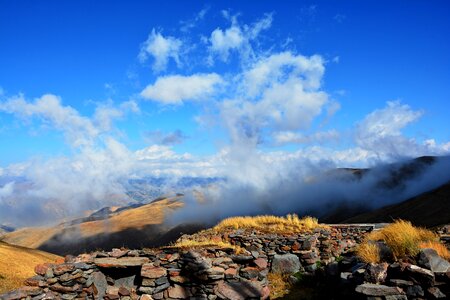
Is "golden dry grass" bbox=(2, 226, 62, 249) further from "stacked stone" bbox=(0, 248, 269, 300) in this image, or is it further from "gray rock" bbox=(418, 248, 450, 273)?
"gray rock" bbox=(418, 248, 450, 273)

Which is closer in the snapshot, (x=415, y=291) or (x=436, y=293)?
(x=436, y=293)

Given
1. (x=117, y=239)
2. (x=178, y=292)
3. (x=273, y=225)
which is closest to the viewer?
(x=178, y=292)

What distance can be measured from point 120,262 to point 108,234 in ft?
425

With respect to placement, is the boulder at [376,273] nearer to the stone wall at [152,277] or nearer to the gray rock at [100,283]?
the stone wall at [152,277]

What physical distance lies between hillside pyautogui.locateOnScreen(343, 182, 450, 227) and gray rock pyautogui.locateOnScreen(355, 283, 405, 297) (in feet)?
165

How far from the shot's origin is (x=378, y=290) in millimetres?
9383

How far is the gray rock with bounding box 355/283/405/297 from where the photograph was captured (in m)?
9.27

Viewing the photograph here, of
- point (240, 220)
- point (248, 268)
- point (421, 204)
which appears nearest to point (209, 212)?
point (421, 204)

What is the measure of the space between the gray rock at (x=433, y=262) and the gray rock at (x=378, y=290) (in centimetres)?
120

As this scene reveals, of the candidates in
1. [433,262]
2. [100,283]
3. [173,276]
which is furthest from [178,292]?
[433,262]

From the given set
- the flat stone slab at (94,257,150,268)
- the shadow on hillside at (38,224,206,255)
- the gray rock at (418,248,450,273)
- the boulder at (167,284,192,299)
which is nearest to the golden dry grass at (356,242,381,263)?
the gray rock at (418,248,450,273)

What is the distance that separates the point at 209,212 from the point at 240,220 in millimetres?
117929

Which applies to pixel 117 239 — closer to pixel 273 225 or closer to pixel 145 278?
pixel 273 225

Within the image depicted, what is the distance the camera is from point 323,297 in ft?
41.1
